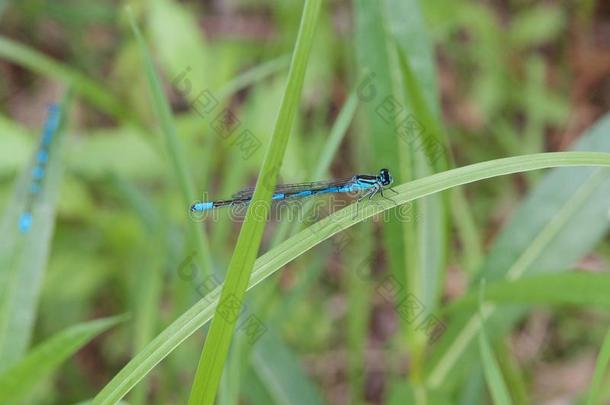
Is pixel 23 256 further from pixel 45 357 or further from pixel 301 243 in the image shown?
pixel 301 243

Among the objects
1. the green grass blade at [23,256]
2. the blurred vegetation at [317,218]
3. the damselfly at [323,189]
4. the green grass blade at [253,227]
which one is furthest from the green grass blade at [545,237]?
the green grass blade at [23,256]

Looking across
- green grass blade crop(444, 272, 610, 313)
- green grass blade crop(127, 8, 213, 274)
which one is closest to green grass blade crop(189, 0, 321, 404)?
green grass blade crop(127, 8, 213, 274)

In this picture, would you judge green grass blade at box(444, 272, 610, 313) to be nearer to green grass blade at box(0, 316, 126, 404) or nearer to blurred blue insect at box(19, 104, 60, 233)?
green grass blade at box(0, 316, 126, 404)

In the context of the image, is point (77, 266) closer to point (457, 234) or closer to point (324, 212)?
point (324, 212)

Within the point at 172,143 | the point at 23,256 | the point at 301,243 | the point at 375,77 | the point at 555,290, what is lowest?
the point at 555,290

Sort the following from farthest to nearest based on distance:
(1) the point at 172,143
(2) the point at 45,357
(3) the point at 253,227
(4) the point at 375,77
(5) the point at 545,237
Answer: (5) the point at 545,237, (4) the point at 375,77, (1) the point at 172,143, (2) the point at 45,357, (3) the point at 253,227

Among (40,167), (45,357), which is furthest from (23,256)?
(45,357)

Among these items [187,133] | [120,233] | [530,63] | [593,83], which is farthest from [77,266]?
[593,83]
